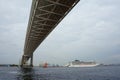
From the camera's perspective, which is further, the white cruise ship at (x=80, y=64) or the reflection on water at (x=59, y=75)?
the white cruise ship at (x=80, y=64)

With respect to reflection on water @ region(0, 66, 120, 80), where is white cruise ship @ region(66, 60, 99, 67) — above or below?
above

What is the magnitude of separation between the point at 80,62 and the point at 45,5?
470 feet

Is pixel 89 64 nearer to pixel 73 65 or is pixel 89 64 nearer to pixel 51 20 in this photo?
pixel 73 65

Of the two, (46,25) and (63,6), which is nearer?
(63,6)

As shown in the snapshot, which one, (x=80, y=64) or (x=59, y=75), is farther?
(x=80, y=64)

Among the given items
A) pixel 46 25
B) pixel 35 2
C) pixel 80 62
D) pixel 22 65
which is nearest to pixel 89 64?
pixel 80 62

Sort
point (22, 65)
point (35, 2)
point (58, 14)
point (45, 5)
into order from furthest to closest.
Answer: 1. point (22, 65)
2. point (58, 14)
3. point (45, 5)
4. point (35, 2)

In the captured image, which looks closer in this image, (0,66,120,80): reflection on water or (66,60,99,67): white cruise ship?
(0,66,120,80): reflection on water

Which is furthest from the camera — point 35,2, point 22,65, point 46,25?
point 22,65

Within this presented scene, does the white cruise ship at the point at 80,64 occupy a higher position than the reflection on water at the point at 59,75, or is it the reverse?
the white cruise ship at the point at 80,64

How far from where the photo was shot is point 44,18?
26.8 meters

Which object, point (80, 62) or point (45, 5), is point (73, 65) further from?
point (45, 5)

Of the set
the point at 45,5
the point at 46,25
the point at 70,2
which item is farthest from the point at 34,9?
the point at 46,25

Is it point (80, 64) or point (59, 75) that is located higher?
point (80, 64)
